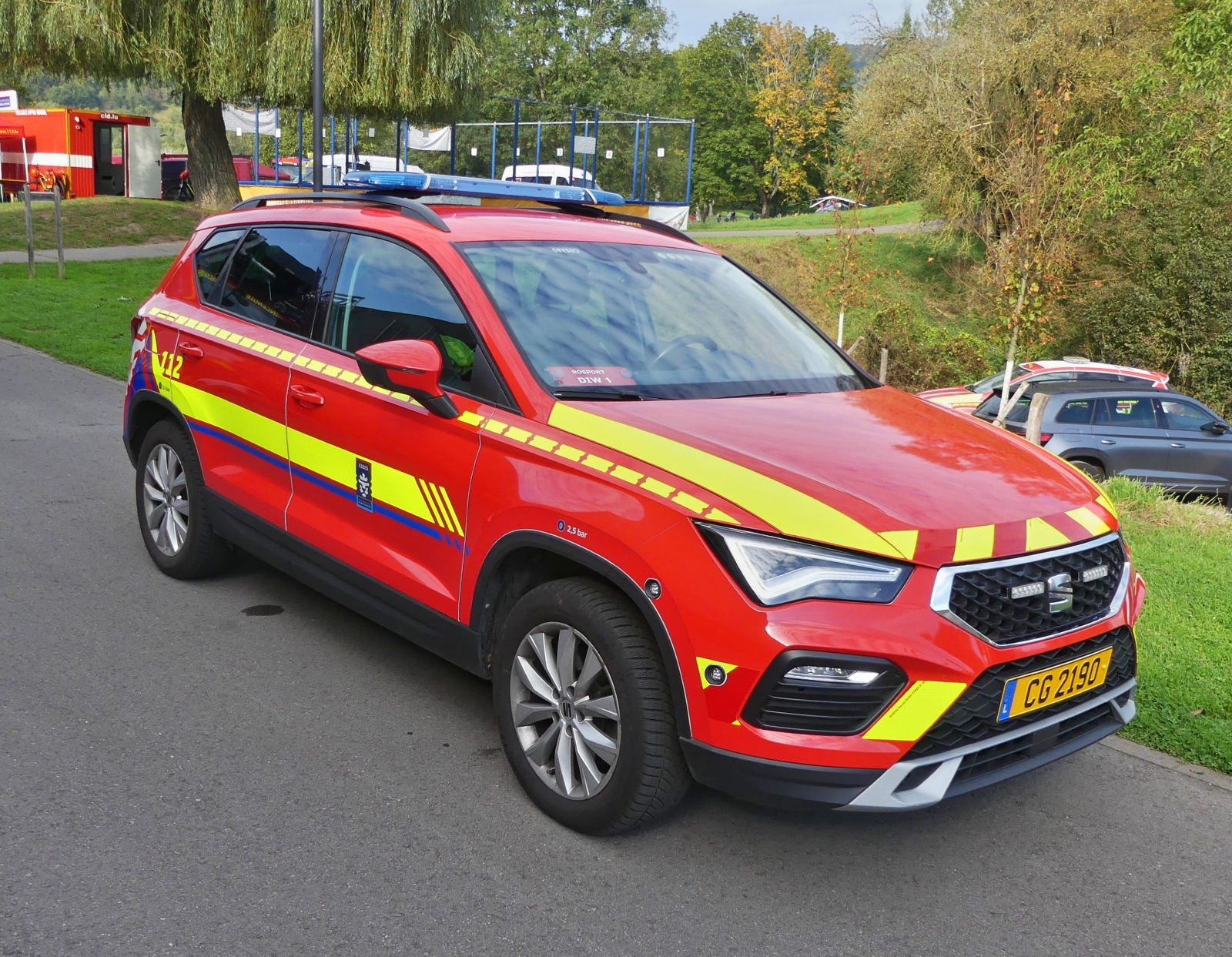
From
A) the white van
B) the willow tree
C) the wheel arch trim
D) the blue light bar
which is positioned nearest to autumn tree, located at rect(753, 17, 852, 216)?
the white van

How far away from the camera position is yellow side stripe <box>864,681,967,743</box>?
9.66 feet

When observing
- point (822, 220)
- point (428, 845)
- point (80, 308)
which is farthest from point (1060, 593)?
point (822, 220)

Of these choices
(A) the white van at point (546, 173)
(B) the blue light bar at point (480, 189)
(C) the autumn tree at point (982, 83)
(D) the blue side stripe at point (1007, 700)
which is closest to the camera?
(D) the blue side stripe at point (1007, 700)

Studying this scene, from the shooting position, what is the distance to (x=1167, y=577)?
6539 mm

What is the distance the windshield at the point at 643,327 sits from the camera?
387 centimetres

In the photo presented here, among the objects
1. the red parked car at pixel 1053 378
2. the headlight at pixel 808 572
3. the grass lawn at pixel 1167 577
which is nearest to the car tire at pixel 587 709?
the headlight at pixel 808 572

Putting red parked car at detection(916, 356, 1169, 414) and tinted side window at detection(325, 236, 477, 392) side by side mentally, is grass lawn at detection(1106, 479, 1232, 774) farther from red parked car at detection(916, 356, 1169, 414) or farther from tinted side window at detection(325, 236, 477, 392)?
red parked car at detection(916, 356, 1169, 414)

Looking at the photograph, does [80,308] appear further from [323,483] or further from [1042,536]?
[1042,536]

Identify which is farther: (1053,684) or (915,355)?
(915,355)

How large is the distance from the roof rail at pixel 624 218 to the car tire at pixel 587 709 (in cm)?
212

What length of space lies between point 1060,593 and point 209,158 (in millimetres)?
26744

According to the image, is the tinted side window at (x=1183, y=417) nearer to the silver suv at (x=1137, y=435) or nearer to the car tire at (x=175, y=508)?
the silver suv at (x=1137, y=435)

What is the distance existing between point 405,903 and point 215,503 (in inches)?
103

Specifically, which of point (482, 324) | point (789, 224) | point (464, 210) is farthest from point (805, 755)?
point (789, 224)
